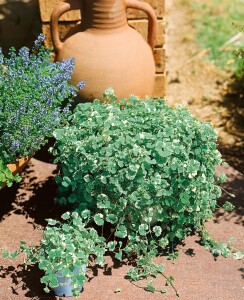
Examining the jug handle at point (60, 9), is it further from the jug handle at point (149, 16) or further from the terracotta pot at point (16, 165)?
the terracotta pot at point (16, 165)

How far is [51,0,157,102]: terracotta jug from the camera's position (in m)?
3.92

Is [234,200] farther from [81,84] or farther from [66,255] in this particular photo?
→ [66,255]

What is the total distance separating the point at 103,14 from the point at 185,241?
5.33 feet

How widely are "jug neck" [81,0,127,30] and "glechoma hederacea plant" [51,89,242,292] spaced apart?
700 mm

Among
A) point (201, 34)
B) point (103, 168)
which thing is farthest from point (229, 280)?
point (201, 34)

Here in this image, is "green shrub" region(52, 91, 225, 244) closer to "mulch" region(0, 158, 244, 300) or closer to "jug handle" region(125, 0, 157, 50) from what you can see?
"mulch" region(0, 158, 244, 300)

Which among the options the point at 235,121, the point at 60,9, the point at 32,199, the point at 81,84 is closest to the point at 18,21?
the point at 60,9

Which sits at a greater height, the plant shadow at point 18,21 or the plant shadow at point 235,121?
the plant shadow at point 18,21

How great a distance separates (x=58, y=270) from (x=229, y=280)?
1.05 metres

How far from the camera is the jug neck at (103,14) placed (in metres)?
3.87

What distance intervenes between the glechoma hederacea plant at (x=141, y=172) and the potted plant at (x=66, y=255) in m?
0.12

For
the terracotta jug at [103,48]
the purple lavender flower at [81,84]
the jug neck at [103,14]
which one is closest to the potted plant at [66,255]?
the purple lavender flower at [81,84]

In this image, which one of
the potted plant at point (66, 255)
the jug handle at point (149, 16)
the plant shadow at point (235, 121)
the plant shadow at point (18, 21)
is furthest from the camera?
the plant shadow at point (18, 21)

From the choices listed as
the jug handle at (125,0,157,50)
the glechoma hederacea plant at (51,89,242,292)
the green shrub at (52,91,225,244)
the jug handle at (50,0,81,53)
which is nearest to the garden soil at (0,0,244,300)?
the glechoma hederacea plant at (51,89,242,292)
